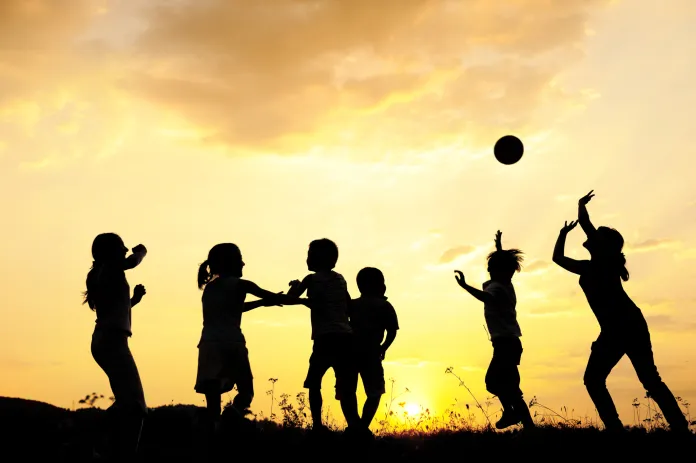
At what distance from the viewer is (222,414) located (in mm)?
8977

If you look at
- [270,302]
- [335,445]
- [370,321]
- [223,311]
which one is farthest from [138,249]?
[370,321]

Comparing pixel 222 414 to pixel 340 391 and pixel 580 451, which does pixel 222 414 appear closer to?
pixel 340 391

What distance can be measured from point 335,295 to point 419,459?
2.41m

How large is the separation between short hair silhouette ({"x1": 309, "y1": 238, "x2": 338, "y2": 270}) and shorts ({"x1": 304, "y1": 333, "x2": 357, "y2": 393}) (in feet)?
3.23

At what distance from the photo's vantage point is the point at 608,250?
1068 cm

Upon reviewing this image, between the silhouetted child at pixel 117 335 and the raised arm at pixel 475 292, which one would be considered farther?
the raised arm at pixel 475 292

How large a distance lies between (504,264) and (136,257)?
17.8ft

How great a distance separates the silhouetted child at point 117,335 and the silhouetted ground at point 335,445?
0.45 m

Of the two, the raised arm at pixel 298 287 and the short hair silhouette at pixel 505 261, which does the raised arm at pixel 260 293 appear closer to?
the raised arm at pixel 298 287

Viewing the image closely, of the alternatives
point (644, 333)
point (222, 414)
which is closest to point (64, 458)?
point (222, 414)

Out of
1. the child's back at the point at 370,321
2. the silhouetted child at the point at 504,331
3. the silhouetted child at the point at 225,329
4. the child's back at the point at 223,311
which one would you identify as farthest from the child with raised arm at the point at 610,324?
the child's back at the point at 223,311

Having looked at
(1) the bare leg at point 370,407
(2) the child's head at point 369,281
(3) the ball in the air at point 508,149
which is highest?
(3) the ball in the air at point 508,149

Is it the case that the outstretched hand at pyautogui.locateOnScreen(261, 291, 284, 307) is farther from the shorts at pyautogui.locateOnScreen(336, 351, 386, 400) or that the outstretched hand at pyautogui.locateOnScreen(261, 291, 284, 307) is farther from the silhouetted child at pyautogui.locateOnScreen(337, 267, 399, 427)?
the shorts at pyautogui.locateOnScreen(336, 351, 386, 400)

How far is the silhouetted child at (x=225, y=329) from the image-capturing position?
900 centimetres
